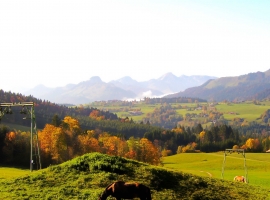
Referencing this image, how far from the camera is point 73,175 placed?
31844mm

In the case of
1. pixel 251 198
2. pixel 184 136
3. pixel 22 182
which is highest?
pixel 22 182

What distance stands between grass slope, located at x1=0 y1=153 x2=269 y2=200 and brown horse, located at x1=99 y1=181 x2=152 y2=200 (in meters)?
2.63

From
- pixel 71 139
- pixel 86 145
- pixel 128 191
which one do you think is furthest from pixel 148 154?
pixel 128 191

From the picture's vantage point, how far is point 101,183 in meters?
29.7

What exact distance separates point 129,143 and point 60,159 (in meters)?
28.4

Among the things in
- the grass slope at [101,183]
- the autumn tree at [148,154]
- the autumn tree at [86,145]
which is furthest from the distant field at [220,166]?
the grass slope at [101,183]

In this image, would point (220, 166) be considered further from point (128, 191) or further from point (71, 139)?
point (128, 191)

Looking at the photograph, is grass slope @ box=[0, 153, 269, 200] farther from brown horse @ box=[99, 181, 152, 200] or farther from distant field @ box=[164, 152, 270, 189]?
distant field @ box=[164, 152, 270, 189]

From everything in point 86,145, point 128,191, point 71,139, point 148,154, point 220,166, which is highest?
point 128,191

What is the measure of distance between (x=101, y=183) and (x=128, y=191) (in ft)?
21.9

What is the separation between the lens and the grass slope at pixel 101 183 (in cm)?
2725

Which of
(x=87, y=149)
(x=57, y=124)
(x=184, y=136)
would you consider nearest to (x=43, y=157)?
(x=87, y=149)

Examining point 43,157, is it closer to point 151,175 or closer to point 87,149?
point 87,149

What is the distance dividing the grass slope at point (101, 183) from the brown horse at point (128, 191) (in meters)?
2.63
